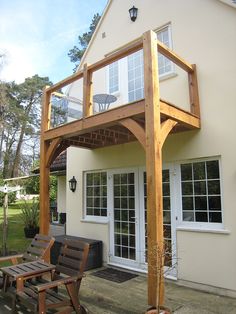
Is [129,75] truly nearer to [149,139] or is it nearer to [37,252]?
[149,139]

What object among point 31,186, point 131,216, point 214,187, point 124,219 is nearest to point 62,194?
point 124,219

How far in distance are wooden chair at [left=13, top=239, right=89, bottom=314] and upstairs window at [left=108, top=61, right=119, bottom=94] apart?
453 cm

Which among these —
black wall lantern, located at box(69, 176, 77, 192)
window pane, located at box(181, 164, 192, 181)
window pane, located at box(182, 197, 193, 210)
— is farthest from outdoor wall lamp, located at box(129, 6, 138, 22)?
window pane, located at box(182, 197, 193, 210)

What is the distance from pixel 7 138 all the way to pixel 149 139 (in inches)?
1168

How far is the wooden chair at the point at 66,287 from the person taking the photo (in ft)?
11.9

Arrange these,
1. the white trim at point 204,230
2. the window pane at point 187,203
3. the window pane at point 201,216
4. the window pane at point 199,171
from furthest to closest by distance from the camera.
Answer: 1. the window pane at point 187,203
2. the window pane at point 199,171
3. the window pane at point 201,216
4. the white trim at point 204,230

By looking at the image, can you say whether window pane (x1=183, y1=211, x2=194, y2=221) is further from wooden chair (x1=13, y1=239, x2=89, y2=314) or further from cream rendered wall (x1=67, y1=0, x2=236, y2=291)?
wooden chair (x1=13, y1=239, x2=89, y2=314)

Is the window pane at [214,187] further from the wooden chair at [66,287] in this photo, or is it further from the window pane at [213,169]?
the wooden chair at [66,287]

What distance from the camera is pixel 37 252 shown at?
5.09 metres

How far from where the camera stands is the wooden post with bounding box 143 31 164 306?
3932 mm

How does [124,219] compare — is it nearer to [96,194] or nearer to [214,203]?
[96,194]

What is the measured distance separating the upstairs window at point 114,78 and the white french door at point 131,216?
89.3 inches

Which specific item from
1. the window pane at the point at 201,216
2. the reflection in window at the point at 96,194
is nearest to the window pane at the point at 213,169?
the window pane at the point at 201,216

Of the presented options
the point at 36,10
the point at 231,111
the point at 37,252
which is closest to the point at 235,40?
the point at 231,111
